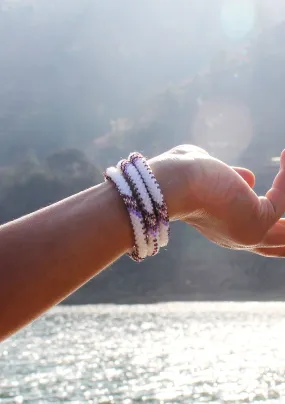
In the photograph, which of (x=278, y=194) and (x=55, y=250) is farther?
(x=278, y=194)

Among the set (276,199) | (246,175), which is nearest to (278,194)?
(276,199)

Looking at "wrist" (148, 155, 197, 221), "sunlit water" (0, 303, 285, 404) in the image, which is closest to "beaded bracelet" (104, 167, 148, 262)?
"wrist" (148, 155, 197, 221)

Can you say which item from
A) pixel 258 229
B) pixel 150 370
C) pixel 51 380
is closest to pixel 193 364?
pixel 150 370

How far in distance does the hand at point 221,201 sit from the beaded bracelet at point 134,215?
15cm

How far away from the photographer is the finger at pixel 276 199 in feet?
7.94

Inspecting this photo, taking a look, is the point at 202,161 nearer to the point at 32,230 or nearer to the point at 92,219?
the point at 92,219

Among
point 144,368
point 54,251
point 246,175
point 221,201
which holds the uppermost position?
point 144,368

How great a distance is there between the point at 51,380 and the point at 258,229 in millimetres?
47841

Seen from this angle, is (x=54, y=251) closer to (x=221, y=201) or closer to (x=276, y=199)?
(x=221, y=201)

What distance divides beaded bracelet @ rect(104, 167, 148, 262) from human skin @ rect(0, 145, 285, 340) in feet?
0.07

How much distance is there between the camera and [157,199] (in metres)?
1.92

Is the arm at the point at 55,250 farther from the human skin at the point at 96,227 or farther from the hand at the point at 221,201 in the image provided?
the hand at the point at 221,201

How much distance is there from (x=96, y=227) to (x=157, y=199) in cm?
24

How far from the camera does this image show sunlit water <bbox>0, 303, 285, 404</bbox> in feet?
133
